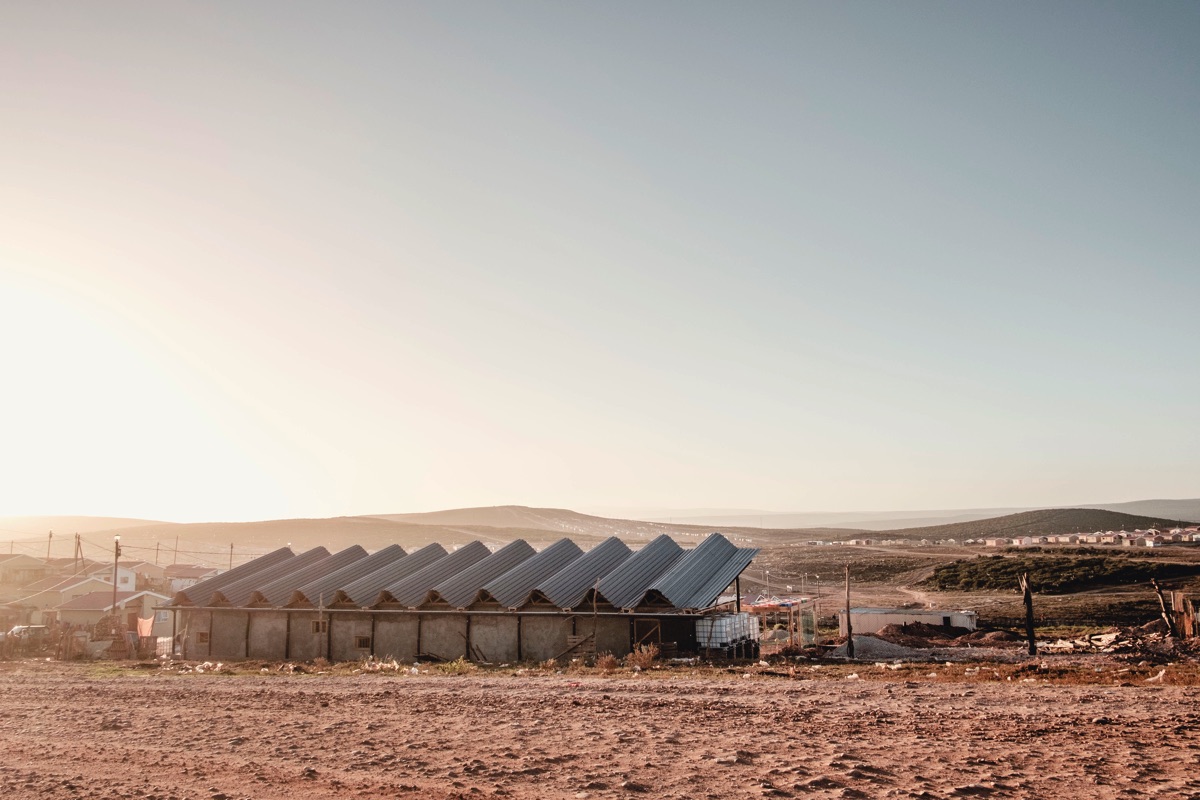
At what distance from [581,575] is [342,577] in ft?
38.3

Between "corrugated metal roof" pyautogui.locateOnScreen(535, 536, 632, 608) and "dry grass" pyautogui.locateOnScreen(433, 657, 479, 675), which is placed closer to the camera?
"dry grass" pyautogui.locateOnScreen(433, 657, 479, 675)

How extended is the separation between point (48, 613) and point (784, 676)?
56.1 meters

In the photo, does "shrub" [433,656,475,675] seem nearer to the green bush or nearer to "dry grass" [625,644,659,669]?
"dry grass" [625,644,659,669]

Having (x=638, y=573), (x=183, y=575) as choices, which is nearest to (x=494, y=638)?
(x=638, y=573)

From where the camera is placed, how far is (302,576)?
40.7 metres

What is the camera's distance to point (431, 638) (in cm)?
3541

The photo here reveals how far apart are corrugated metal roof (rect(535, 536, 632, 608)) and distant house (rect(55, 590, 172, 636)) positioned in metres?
33.7

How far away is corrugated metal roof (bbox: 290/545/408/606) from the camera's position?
3794cm

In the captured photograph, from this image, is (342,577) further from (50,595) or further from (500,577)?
(50,595)

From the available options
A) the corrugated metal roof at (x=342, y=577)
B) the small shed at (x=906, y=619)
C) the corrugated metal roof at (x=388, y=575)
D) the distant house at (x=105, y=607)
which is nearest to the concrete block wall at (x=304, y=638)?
the corrugated metal roof at (x=342, y=577)

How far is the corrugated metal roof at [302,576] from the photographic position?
38531mm

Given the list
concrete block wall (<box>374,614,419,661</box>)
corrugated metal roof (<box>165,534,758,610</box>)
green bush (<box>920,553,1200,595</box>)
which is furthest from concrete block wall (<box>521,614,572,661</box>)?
green bush (<box>920,553,1200,595</box>)

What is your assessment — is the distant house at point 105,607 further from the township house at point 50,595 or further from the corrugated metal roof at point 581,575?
the corrugated metal roof at point 581,575

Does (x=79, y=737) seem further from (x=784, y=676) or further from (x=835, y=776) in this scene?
(x=784, y=676)
